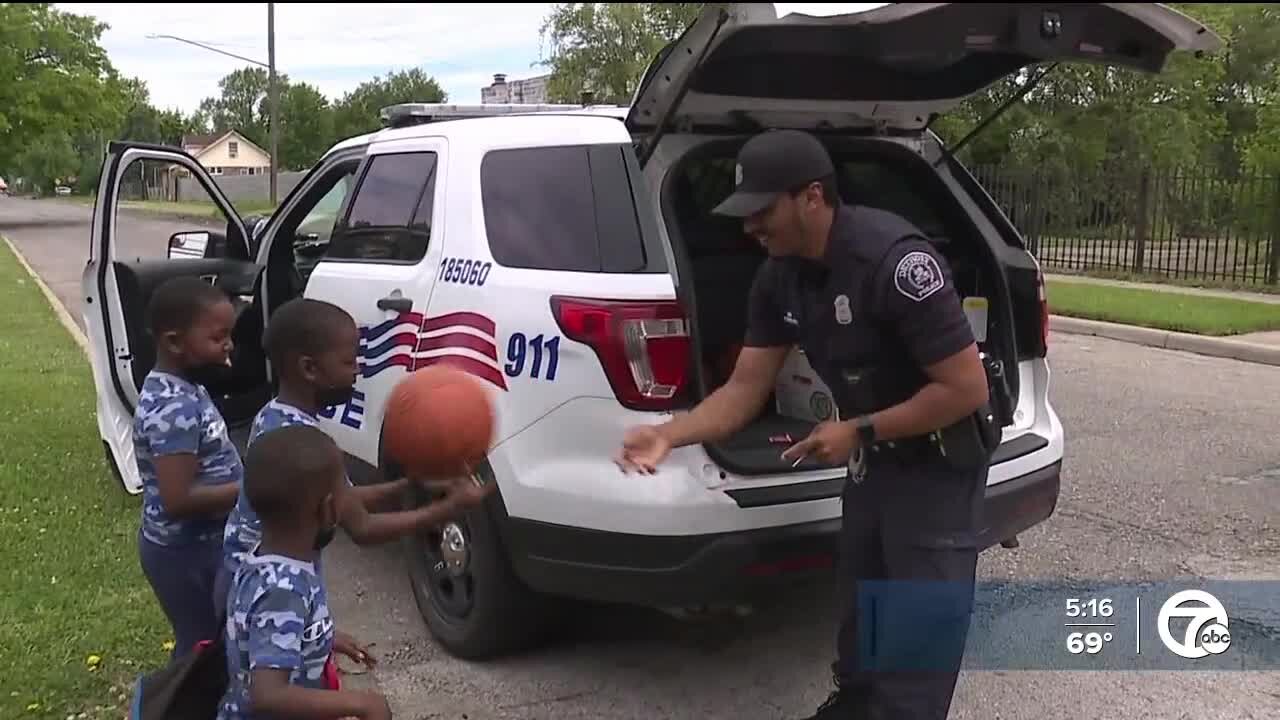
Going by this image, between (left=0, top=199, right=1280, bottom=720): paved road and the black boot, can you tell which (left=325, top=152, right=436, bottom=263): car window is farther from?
the black boot

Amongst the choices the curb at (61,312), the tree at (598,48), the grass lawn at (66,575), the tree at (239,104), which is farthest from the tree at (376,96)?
the grass lawn at (66,575)

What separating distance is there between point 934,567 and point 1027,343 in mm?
1536

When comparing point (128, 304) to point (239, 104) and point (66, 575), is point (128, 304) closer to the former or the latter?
point (66, 575)

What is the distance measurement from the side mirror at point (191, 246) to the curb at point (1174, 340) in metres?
8.39

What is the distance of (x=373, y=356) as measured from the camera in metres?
4.24

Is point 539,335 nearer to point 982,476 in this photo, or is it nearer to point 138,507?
point 982,476

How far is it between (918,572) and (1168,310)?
34.6 feet

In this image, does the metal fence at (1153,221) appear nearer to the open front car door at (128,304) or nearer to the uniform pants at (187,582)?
the open front car door at (128,304)

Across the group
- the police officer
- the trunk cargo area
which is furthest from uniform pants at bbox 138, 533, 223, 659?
the trunk cargo area

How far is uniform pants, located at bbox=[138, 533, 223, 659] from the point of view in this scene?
10.7 feet

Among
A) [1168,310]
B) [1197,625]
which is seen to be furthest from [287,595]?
[1168,310]

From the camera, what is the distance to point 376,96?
286 ft

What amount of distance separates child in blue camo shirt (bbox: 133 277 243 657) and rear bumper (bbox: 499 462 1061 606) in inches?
33.7

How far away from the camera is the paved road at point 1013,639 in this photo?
375cm
